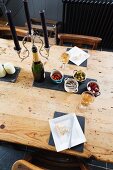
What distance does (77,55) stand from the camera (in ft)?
4.86

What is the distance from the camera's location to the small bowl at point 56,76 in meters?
1.30

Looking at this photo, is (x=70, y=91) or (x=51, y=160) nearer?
(x=51, y=160)

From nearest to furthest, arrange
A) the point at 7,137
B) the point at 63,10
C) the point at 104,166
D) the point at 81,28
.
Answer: the point at 7,137 → the point at 104,166 → the point at 63,10 → the point at 81,28

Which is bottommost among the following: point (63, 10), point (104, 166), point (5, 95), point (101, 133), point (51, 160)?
point (104, 166)

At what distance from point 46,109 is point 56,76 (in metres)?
0.26

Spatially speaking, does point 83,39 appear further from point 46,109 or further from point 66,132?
point 66,132

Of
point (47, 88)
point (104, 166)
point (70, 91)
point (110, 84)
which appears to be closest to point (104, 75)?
point (110, 84)

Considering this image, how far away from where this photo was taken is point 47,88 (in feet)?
4.26

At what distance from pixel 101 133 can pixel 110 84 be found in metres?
0.39

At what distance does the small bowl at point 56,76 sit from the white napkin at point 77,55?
0.20m

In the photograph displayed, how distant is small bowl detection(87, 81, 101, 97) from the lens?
1252mm

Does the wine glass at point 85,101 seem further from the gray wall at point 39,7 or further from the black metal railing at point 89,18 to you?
the gray wall at point 39,7

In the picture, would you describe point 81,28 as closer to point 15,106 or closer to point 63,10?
point 63,10

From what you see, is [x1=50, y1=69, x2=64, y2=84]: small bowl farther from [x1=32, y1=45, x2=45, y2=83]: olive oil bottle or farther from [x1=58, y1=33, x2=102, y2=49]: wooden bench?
[x1=58, y1=33, x2=102, y2=49]: wooden bench
